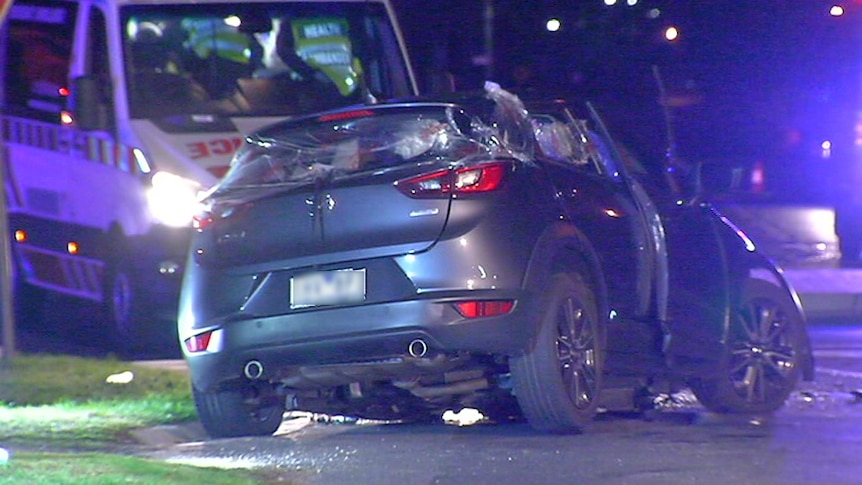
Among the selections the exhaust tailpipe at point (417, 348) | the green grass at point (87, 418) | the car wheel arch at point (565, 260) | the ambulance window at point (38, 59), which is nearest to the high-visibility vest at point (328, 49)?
the ambulance window at point (38, 59)

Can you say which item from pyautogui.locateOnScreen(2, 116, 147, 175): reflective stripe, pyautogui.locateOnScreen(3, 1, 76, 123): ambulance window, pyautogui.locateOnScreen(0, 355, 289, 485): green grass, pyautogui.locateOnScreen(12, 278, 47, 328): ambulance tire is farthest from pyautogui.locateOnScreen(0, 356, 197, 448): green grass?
pyautogui.locateOnScreen(12, 278, 47, 328): ambulance tire

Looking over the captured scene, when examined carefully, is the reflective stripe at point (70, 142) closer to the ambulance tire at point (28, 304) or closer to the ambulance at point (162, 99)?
the ambulance at point (162, 99)

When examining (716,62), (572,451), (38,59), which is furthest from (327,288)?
(716,62)

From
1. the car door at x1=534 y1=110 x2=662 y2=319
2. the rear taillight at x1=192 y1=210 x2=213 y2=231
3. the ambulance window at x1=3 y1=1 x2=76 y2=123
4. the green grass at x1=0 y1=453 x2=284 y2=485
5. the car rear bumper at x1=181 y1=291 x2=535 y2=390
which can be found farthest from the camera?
the ambulance window at x1=3 y1=1 x2=76 y2=123

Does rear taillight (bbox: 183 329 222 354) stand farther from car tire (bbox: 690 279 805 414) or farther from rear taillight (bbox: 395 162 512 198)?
car tire (bbox: 690 279 805 414)

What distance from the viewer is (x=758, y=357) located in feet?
29.2

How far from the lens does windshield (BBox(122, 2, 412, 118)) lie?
1140 centimetres

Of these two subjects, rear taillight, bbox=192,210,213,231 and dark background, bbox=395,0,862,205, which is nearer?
rear taillight, bbox=192,210,213,231

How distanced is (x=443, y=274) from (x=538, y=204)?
65 cm

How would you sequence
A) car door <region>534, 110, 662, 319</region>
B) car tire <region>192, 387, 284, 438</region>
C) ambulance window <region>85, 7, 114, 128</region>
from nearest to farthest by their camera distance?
car door <region>534, 110, 662, 319</region>, car tire <region>192, 387, 284, 438</region>, ambulance window <region>85, 7, 114, 128</region>

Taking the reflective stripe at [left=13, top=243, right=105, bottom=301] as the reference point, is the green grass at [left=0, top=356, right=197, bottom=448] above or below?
below

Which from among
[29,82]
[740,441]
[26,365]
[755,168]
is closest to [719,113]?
[755,168]

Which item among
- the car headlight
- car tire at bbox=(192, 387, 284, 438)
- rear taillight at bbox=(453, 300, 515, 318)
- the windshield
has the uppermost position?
the windshield

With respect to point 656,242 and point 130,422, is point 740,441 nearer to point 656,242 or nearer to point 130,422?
point 656,242
